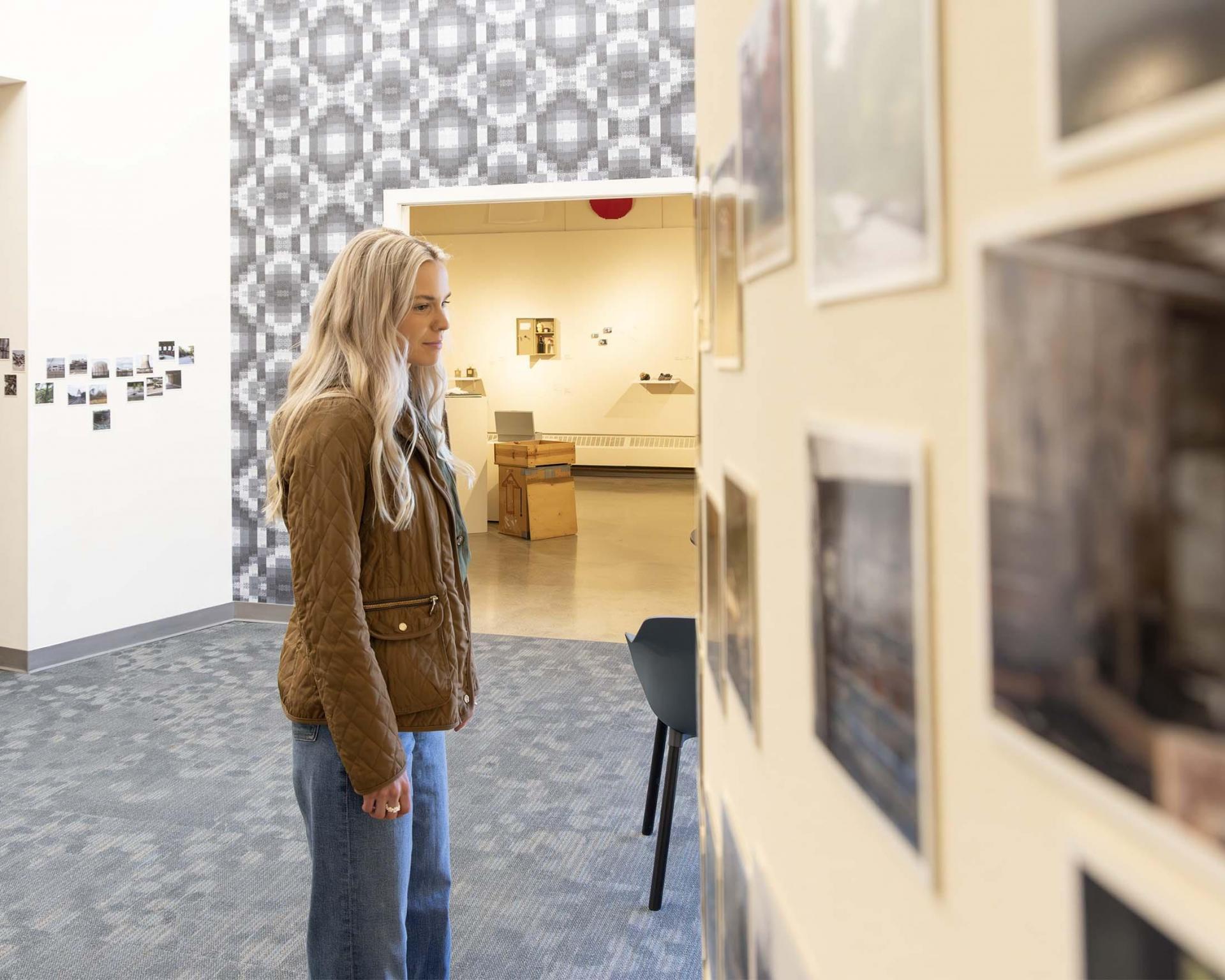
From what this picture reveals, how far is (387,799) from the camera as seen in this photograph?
1.70 metres

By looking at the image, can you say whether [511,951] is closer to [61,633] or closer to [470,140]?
[61,633]

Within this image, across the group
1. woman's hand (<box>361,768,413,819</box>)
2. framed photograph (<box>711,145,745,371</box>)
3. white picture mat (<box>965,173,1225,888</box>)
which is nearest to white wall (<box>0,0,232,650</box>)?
woman's hand (<box>361,768,413,819</box>)

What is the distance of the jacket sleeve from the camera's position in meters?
1.67

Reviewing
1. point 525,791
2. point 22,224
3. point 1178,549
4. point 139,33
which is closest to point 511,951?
point 525,791

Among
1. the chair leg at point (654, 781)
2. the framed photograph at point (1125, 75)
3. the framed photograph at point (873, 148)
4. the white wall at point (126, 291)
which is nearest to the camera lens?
the framed photograph at point (1125, 75)

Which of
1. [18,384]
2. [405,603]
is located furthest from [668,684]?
[18,384]

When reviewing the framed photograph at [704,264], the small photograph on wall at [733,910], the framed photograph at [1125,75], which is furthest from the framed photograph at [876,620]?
the framed photograph at [704,264]

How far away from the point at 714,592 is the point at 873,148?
0.46 m

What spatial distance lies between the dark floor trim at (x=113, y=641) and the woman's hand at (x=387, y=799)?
166 inches

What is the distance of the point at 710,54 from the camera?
0.76m

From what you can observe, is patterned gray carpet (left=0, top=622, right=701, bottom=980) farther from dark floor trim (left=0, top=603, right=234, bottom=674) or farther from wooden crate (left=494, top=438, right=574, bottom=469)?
wooden crate (left=494, top=438, right=574, bottom=469)

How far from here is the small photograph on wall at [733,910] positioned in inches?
25.8

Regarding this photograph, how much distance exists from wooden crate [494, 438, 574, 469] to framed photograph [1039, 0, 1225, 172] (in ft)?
30.2

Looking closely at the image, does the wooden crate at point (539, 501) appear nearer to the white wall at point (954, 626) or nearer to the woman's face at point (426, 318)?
the woman's face at point (426, 318)
